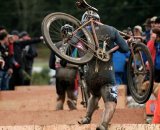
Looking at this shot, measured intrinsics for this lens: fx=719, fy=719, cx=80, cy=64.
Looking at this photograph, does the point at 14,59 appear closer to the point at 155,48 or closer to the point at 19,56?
the point at 19,56

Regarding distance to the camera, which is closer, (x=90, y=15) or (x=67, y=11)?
(x=90, y=15)

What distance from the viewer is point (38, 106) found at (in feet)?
56.6

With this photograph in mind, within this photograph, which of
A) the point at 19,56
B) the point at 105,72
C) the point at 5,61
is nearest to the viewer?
the point at 105,72

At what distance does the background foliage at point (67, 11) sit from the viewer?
65.9 meters

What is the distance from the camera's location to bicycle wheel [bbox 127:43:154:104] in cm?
1180

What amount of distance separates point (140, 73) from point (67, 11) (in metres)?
55.7

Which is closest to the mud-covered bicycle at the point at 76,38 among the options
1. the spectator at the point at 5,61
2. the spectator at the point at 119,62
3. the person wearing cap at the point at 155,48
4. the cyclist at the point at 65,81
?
the person wearing cap at the point at 155,48

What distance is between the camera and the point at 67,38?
11156 mm

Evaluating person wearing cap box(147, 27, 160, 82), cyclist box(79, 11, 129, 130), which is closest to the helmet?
cyclist box(79, 11, 129, 130)

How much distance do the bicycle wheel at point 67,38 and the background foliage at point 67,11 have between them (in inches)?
1705

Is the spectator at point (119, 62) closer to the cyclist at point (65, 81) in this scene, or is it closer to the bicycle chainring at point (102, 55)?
the cyclist at point (65, 81)

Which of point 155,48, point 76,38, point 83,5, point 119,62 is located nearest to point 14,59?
point 119,62

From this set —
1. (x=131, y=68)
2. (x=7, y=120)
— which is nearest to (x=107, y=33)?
(x=131, y=68)

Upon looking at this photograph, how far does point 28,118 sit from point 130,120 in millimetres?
Result: 1933
